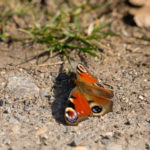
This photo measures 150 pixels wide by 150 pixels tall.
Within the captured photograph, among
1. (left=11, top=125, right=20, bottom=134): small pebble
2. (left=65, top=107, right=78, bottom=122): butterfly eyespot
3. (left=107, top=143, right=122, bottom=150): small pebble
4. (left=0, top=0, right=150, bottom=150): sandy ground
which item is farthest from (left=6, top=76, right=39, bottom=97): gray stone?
(left=107, top=143, right=122, bottom=150): small pebble

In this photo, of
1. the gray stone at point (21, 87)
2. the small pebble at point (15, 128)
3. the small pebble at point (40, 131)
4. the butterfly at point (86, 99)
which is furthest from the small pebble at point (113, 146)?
the gray stone at point (21, 87)

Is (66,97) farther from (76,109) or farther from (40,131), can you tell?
(40,131)

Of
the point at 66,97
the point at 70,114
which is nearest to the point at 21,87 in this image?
the point at 66,97

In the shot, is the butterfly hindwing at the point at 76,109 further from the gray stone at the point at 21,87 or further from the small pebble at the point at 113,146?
the gray stone at the point at 21,87

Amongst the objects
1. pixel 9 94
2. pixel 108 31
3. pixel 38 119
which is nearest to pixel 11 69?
pixel 9 94

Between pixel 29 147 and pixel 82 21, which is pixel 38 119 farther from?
Result: pixel 82 21

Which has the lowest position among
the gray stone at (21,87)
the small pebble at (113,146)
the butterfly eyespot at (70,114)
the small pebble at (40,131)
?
the small pebble at (113,146)

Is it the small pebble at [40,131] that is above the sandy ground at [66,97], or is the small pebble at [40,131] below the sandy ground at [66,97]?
below

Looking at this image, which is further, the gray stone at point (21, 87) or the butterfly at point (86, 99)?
the gray stone at point (21, 87)
